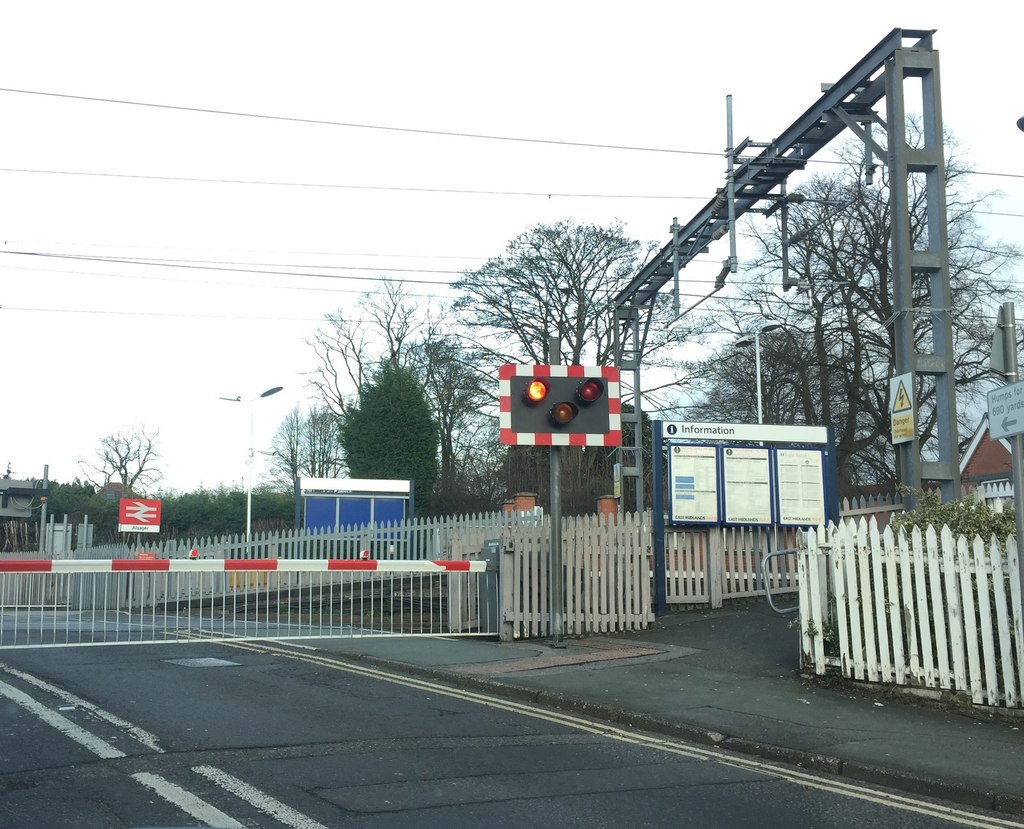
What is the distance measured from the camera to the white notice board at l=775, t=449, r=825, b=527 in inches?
647

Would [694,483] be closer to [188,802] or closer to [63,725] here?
[63,725]

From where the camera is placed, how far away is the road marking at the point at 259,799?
18.0ft

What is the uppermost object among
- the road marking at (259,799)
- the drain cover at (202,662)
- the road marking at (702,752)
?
the drain cover at (202,662)

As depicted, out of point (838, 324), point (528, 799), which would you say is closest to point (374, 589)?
point (528, 799)

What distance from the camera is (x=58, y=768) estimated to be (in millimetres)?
Result: 6500

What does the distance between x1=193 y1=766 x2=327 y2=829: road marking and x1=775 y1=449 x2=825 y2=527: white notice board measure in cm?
1153

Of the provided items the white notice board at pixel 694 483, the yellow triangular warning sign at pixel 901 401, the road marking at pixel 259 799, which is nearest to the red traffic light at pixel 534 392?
the white notice board at pixel 694 483

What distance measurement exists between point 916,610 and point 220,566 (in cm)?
727

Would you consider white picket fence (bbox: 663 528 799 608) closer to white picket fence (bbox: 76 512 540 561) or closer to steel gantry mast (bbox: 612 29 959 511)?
steel gantry mast (bbox: 612 29 959 511)

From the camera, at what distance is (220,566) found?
472 inches

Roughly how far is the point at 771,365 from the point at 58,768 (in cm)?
A: 3192

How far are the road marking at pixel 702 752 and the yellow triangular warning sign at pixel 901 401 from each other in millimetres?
7069

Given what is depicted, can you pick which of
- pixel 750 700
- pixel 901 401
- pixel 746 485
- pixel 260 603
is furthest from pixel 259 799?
pixel 746 485

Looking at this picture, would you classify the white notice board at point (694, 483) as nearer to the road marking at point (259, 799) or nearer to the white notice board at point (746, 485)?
the white notice board at point (746, 485)
